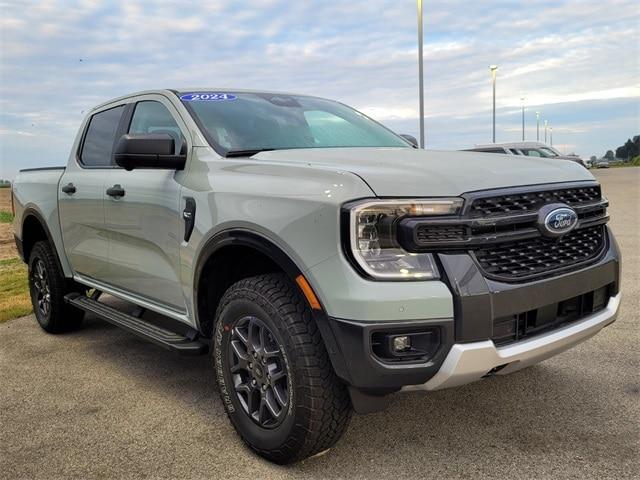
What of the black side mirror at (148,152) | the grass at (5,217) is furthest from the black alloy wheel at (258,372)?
the grass at (5,217)

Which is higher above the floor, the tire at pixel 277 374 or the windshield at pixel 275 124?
the windshield at pixel 275 124

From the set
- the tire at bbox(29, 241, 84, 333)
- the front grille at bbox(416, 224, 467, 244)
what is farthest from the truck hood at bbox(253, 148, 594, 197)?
the tire at bbox(29, 241, 84, 333)

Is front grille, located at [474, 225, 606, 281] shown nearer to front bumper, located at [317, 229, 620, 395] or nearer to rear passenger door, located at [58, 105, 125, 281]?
front bumper, located at [317, 229, 620, 395]

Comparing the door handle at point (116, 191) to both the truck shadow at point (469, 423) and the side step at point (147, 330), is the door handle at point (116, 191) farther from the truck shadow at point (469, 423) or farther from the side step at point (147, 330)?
the truck shadow at point (469, 423)

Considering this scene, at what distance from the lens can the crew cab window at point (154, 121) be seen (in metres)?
3.76

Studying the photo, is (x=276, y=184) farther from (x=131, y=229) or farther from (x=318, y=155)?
(x=131, y=229)

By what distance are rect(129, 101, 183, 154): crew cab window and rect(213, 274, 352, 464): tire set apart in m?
1.19

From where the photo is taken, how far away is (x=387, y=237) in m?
2.45

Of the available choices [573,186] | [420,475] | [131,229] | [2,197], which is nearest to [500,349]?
[420,475]

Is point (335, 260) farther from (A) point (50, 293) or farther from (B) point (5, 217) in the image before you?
(B) point (5, 217)

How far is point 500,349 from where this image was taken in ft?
8.29

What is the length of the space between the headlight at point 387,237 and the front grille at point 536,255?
247 mm

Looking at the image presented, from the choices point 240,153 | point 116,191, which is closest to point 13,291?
point 116,191

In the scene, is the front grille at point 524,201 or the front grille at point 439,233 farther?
the front grille at point 524,201
